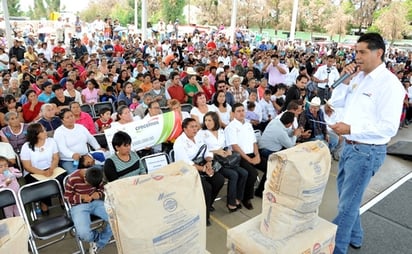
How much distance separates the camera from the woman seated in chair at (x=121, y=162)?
11.6ft

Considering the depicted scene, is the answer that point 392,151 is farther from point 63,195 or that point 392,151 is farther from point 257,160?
point 63,195

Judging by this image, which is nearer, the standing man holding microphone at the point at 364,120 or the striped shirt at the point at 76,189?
the standing man holding microphone at the point at 364,120

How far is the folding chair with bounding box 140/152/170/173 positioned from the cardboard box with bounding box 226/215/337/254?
1737mm

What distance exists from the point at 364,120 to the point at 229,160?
187cm

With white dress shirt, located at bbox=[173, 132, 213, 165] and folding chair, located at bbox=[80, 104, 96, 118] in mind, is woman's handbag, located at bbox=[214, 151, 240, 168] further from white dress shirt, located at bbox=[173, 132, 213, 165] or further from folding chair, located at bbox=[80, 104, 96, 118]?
folding chair, located at bbox=[80, 104, 96, 118]

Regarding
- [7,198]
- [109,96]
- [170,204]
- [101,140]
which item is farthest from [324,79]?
[170,204]

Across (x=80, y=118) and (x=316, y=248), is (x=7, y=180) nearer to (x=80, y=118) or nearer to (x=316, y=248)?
(x=80, y=118)

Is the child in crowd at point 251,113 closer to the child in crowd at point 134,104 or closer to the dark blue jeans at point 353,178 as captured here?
the child in crowd at point 134,104

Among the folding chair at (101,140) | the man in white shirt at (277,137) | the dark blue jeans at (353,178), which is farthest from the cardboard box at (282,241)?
the folding chair at (101,140)

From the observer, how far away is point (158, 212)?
1.76 metres

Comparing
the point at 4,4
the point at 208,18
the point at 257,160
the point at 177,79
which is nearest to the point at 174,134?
the point at 257,160

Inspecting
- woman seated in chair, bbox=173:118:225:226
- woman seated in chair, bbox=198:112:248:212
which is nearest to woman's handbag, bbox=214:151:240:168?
woman seated in chair, bbox=198:112:248:212

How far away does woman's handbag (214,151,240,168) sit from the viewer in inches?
165

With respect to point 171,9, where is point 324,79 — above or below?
below
